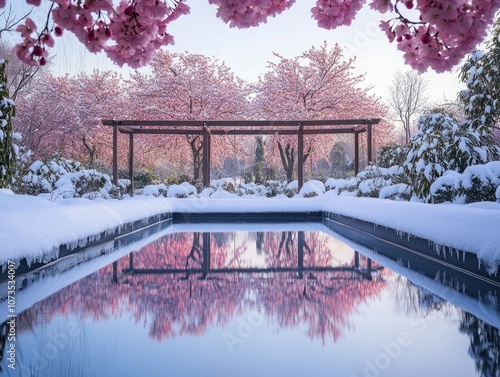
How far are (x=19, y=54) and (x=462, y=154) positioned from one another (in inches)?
307

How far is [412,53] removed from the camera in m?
2.27

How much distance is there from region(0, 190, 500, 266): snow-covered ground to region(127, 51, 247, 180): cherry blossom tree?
11.5 metres

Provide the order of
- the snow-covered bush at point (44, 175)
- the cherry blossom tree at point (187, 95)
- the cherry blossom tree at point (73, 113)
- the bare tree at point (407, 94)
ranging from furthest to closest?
the bare tree at point (407, 94), the cherry blossom tree at point (73, 113), the cherry blossom tree at point (187, 95), the snow-covered bush at point (44, 175)

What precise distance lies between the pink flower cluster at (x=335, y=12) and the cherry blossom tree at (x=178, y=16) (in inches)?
12.5

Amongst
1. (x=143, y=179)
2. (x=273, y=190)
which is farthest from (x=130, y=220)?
(x=143, y=179)

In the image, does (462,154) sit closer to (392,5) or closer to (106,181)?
(392,5)

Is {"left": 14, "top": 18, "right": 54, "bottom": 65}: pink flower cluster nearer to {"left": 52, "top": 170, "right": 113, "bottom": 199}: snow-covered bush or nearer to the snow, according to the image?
the snow

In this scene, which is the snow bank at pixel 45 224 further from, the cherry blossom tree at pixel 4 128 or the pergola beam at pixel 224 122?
the pergola beam at pixel 224 122

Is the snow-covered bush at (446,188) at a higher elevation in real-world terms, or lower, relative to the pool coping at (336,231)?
higher

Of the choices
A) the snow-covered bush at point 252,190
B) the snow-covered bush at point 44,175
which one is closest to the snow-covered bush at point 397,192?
the snow-covered bush at point 252,190

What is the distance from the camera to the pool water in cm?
225

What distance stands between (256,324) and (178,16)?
1.98m

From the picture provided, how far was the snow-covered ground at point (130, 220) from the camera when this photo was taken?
385cm

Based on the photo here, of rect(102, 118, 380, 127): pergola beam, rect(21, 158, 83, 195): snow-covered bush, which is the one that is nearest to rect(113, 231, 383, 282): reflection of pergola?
rect(21, 158, 83, 195): snow-covered bush
